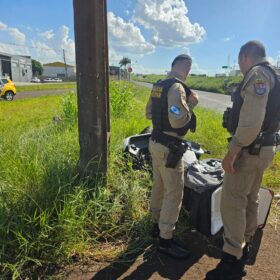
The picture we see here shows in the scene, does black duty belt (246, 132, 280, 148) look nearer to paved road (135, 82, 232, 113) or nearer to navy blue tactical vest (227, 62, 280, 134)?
navy blue tactical vest (227, 62, 280, 134)

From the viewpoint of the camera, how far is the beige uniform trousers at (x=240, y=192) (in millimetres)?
2383

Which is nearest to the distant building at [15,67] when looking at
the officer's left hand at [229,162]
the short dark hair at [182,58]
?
the short dark hair at [182,58]

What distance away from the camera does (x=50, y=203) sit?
106 inches

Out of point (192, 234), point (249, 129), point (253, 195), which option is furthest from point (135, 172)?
point (249, 129)

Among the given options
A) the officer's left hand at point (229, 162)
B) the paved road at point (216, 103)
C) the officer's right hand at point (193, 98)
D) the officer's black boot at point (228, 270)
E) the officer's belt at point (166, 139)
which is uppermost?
the officer's right hand at point (193, 98)

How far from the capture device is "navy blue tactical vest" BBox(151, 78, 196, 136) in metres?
2.59

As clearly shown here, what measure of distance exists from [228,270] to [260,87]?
1506 millimetres

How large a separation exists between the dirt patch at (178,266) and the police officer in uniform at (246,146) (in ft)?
0.49

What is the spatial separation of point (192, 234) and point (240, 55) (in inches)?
72.7

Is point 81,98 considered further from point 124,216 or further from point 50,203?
point 124,216

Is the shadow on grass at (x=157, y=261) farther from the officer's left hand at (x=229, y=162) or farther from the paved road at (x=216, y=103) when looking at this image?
the paved road at (x=216, y=103)

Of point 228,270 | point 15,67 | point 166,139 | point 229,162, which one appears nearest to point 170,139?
point 166,139

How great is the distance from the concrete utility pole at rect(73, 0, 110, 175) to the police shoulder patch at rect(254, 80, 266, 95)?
165 centimetres

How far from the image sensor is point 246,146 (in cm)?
229
